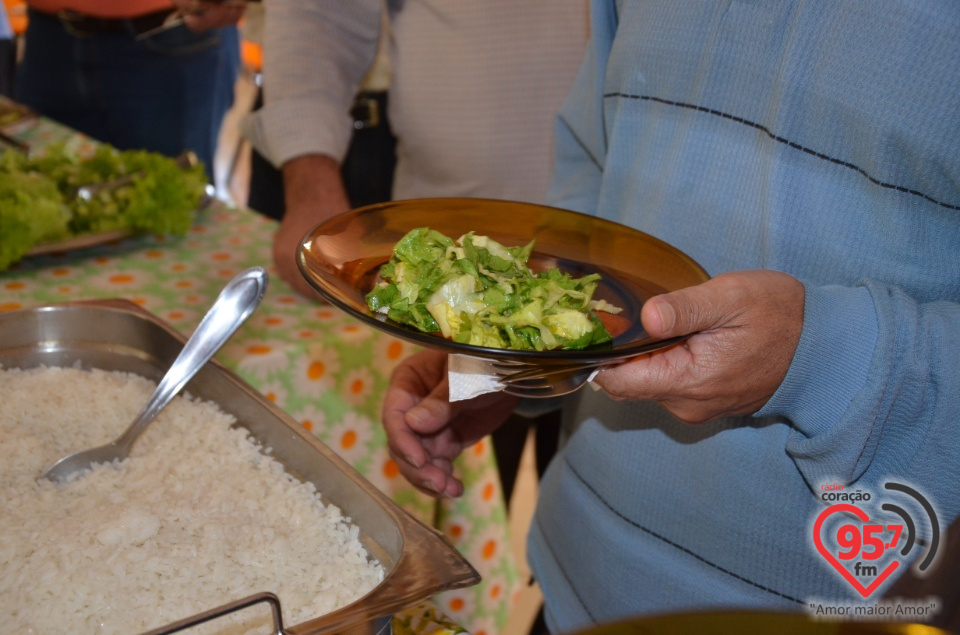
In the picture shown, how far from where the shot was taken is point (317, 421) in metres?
1.39

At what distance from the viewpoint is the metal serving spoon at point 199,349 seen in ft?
3.09

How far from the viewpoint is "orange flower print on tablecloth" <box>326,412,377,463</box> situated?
1410 millimetres

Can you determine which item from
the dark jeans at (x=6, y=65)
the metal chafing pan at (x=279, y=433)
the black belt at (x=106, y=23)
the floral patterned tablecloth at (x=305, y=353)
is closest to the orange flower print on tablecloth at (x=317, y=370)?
the floral patterned tablecloth at (x=305, y=353)

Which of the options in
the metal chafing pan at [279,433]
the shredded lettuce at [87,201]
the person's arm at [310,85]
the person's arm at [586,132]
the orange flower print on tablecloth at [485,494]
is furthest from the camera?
the person's arm at [310,85]

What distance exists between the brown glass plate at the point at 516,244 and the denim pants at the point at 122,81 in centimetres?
276

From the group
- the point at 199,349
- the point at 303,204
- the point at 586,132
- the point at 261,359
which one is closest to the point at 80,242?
the point at 303,204

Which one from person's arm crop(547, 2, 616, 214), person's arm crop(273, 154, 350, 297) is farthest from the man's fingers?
person's arm crop(273, 154, 350, 297)

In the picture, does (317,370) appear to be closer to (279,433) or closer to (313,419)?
(313,419)

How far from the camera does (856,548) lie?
3.05 ft

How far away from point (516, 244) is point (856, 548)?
1.63ft

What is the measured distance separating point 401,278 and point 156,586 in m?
0.34

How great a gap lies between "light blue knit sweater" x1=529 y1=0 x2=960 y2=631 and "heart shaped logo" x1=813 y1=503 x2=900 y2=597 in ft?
0.04

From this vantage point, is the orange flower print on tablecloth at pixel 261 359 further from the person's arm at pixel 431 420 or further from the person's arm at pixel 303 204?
the person's arm at pixel 431 420

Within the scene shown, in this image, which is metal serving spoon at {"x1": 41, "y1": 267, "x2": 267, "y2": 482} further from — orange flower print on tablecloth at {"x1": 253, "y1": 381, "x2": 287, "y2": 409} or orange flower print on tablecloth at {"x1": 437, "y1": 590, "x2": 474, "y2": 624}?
orange flower print on tablecloth at {"x1": 437, "y1": 590, "x2": 474, "y2": 624}
